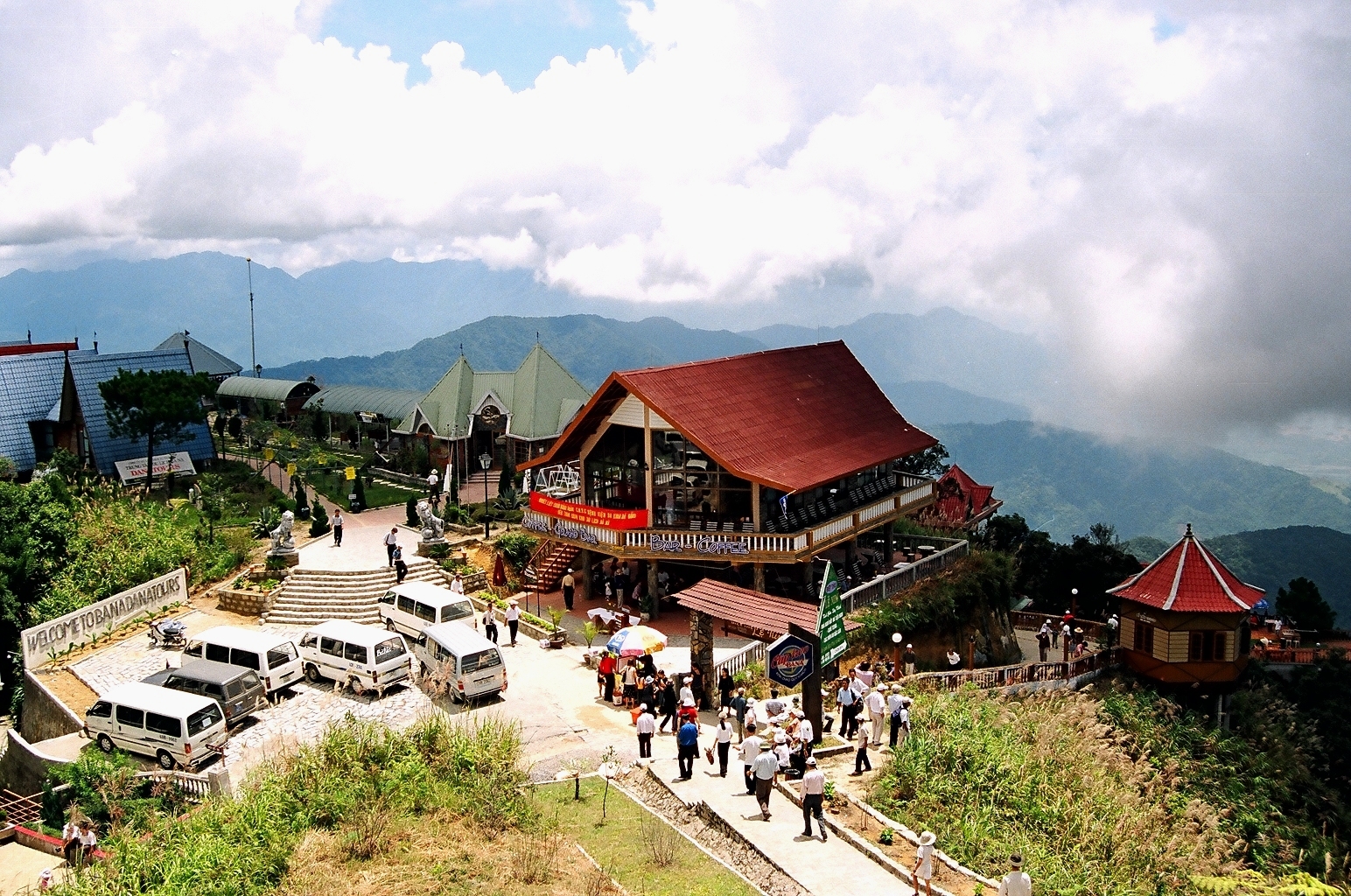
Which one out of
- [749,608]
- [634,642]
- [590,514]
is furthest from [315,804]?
[590,514]

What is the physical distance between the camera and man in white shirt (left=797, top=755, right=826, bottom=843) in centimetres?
1745

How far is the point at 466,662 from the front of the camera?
24.7 meters

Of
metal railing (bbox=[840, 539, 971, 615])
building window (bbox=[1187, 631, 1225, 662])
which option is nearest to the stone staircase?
metal railing (bbox=[840, 539, 971, 615])

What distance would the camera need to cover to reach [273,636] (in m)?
27.2

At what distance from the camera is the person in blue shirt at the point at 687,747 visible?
20.0m

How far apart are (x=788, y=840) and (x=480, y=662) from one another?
376 inches

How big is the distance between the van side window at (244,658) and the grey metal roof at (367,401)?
108 feet

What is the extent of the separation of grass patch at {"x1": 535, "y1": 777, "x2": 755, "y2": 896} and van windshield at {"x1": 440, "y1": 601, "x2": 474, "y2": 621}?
9.21m

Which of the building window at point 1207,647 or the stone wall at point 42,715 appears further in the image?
the building window at point 1207,647

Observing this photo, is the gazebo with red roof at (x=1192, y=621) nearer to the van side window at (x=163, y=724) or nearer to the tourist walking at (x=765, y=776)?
the tourist walking at (x=765, y=776)

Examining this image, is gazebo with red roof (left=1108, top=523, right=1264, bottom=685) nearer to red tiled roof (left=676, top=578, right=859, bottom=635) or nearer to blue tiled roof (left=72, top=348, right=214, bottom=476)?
red tiled roof (left=676, top=578, right=859, bottom=635)

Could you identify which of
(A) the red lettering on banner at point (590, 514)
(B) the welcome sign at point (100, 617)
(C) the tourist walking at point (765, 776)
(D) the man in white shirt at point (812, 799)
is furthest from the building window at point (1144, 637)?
(B) the welcome sign at point (100, 617)

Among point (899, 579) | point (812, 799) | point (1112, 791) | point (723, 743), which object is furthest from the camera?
point (899, 579)

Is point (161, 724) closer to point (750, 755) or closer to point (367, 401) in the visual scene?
point (750, 755)
